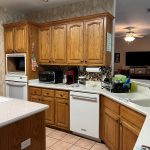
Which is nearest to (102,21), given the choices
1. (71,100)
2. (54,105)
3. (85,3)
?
(85,3)

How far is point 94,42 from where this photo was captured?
3.21 meters

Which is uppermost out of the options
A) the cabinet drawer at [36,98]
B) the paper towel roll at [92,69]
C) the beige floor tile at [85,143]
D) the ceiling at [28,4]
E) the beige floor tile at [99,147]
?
the ceiling at [28,4]

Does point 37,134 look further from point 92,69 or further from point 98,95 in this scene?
point 92,69

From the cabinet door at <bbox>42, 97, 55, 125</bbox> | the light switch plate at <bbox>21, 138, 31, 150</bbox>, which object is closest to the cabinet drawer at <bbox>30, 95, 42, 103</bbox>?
the cabinet door at <bbox>42, 97, 55, 125</bbox>

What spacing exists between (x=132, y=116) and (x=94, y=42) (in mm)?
1657

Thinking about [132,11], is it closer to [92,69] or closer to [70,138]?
[92,69]

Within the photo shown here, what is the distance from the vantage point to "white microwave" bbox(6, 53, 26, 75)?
3.84 meters

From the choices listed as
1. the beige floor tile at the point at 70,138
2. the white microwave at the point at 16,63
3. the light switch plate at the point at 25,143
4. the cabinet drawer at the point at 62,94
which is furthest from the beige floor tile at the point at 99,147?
the white microwave at the point at 16,63

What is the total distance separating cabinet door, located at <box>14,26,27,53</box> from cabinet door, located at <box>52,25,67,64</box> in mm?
622

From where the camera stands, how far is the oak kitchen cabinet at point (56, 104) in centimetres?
325

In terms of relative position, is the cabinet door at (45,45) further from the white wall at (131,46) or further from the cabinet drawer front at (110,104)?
the white wall at (131,46)

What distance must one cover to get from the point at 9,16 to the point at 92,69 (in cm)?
246

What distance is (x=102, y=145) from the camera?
286cm

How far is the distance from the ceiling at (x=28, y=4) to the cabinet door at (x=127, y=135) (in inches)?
107
